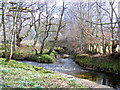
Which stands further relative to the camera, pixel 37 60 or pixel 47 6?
pixel 47 6

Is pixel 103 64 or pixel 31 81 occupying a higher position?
pixel 31 81

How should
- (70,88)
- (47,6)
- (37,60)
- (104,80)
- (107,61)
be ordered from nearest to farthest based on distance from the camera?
(70,88) → (104,80) → (107,61) → (37,60) → (47,6)

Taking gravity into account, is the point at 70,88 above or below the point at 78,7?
below

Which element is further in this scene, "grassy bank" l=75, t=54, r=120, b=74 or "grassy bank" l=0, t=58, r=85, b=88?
"grassy bank" l=75, t=54, r=120, b=74

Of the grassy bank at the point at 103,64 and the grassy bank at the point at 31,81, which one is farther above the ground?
the grassy bank at the point at 31,81

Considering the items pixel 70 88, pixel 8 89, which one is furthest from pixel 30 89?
pixel 70 88

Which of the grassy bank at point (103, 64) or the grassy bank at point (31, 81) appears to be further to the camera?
the grassy bank at point (103, 64)

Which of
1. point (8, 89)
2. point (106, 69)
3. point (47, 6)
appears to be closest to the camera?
point (8, 89)

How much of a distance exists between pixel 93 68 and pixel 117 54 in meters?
2.78

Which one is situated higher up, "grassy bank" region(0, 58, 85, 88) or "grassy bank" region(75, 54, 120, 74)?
"grassy bank" region(0, 58, 85, 88)

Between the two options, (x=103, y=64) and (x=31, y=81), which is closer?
(x=31, y=81)

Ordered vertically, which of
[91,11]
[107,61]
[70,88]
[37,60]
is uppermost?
[91,11]

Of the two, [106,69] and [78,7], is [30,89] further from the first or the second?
[78,7]

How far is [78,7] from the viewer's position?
2194 centimetres
